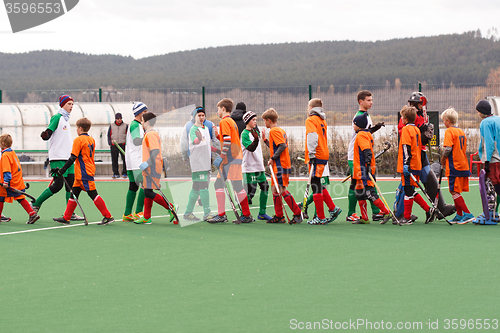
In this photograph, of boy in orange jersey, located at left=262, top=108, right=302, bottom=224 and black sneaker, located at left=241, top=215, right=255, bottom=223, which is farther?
black sneaker, located at left=241, top=215, right=255, bottom=223

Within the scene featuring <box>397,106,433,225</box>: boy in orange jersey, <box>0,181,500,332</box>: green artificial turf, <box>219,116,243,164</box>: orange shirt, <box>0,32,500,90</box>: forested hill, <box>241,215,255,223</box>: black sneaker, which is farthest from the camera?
<box>0,32,500,90</box>: forested hill

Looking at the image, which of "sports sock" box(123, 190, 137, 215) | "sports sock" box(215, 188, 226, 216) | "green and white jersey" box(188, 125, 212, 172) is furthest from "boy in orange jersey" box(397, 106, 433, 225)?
"sports sock" box(123, 190, 137, 215)

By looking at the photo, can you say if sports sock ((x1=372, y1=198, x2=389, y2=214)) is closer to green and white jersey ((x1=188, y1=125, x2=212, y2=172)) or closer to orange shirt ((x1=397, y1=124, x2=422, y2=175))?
orange shirt ((x1=397, y1=124, x2=422, y2=175))

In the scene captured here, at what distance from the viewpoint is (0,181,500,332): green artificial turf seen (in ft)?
16.4

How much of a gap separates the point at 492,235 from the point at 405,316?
440 cm

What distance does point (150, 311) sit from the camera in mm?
5160

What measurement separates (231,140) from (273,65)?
9896 cm

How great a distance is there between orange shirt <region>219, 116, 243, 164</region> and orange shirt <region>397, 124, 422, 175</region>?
263cm

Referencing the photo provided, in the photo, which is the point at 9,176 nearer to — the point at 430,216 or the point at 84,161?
the point at 84,161

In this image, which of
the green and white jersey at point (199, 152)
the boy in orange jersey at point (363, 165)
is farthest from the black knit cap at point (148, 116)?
the boy in orange jersey at point (363, 165)

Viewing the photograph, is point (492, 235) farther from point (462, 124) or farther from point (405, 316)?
point (462, 124)

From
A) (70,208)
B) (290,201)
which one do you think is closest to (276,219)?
(290,201)

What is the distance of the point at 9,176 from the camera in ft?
32.6

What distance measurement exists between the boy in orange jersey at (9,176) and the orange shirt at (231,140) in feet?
11.4
